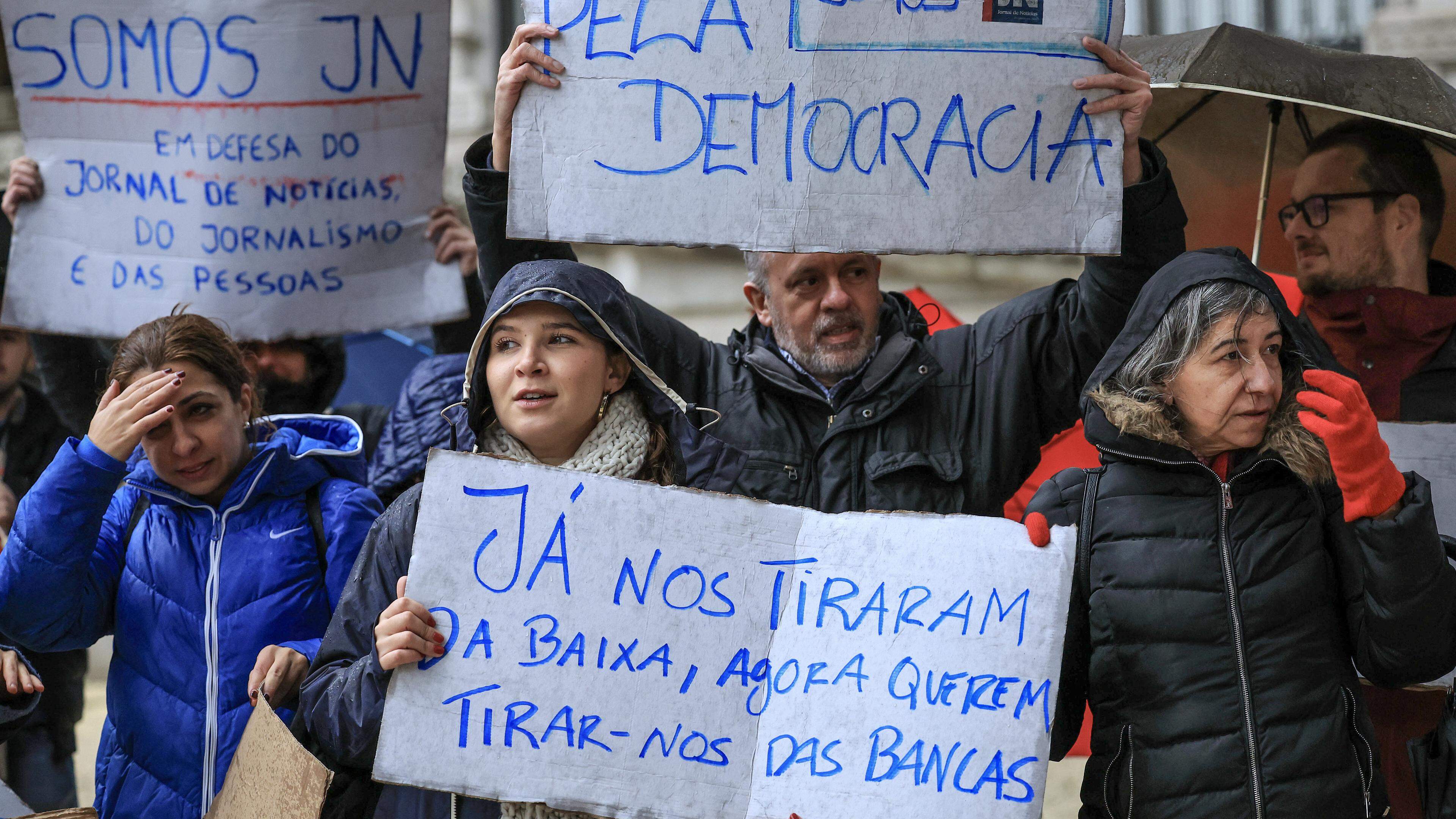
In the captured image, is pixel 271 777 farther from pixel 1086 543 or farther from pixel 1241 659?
pixel 1241 659

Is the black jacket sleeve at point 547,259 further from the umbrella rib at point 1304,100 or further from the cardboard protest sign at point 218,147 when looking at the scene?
the umbrella rib at point 1304,100

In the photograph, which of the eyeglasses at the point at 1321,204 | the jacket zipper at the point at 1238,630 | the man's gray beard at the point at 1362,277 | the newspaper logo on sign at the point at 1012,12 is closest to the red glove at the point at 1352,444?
the jacket zipper at the point at 1238,630

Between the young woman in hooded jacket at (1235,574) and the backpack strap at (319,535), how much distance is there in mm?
1351

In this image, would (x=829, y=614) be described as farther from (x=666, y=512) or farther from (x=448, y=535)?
(x=448, y=535)

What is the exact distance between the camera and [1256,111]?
3.82m

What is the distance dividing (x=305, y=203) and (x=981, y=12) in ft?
6.32

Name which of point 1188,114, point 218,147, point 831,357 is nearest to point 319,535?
point 831,357

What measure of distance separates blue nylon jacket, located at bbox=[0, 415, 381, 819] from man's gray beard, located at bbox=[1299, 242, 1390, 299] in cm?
230

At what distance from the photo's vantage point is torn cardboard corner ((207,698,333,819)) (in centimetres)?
203

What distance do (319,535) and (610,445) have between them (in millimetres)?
721

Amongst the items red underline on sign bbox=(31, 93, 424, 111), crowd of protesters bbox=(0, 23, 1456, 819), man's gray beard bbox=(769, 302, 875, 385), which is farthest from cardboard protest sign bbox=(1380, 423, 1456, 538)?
red underline on sign bbox=(31, 93, 424, 111)

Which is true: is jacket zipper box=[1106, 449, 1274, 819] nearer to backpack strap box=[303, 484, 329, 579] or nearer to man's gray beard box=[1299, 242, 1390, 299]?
man's gray beard box=[1299, 242, 1390, 299]

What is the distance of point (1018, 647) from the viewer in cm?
203

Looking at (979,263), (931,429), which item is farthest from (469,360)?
(979,263)
